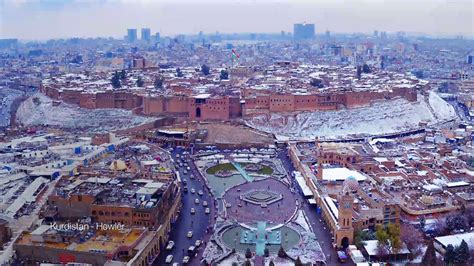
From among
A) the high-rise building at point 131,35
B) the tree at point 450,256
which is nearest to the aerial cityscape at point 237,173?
the tree at point 450,256

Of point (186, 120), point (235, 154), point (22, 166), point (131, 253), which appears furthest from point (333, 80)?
point (131, 253)

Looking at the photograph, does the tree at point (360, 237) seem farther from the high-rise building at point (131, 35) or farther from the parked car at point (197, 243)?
the high-rise building at point (131, 35)

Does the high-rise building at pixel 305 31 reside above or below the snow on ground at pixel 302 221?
above

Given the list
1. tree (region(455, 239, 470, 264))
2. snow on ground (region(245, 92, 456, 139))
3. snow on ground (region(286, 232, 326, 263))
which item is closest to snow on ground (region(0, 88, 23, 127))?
snow on ground (region(245, 92, 456, 139))

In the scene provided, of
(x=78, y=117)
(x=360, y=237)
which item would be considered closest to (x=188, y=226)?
(x=360, y=237)

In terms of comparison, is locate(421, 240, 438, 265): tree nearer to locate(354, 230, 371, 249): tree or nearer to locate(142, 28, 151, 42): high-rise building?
locate(354, 230, 371, 249): tree

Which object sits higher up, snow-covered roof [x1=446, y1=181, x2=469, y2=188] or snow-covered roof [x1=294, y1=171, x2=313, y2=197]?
snow-covered roof [x1=446, y1=181, x2=469, y2=188]
